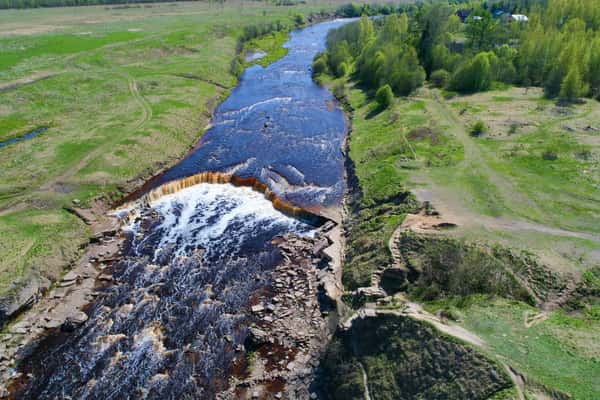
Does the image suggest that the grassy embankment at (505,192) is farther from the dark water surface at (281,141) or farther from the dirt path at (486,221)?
the dark water surface at (281,141)

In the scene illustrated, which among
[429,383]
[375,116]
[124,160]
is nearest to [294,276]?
[429,383]

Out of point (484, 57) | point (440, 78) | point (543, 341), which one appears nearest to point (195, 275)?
point (543, 341)

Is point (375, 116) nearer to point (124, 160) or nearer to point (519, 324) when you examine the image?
point (124, 160)

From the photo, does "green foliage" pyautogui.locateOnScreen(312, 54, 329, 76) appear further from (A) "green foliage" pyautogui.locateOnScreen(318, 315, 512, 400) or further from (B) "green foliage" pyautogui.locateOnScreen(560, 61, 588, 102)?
(A) "green foliage" pyautogui.locateOnScreen(318, 315, 512, 400)

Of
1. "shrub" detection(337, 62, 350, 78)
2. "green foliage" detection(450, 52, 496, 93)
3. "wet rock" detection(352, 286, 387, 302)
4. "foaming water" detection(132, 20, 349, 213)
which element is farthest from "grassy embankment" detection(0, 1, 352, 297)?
"green foliage" detection(450, 52, 496, 93)

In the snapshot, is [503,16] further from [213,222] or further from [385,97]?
[213,222]
